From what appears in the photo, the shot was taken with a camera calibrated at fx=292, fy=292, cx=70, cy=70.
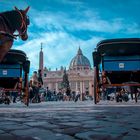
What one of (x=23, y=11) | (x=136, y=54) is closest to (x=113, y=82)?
(x=136, y=54)

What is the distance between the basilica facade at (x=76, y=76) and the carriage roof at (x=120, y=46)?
363 ft

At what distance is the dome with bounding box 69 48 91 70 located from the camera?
132 metres

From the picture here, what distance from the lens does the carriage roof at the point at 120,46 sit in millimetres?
7438

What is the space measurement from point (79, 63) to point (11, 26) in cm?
12738

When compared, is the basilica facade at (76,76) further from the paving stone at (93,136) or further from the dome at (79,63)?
the paving stone at (93,136)

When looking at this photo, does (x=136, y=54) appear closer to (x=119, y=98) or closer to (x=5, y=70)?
(x=5, y=70)

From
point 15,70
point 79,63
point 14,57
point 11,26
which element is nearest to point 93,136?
point 11,26

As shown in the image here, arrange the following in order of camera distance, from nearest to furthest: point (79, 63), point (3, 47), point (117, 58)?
point (3, 47) → point (117, 58) → point (79, 63)

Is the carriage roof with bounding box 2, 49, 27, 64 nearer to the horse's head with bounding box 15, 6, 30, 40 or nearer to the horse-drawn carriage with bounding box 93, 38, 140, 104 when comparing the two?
the horse's head with bounding box 15, 6, 30, 40

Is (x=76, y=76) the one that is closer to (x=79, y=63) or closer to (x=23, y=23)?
(x=79, y=63)

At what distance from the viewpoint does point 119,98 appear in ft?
40.0

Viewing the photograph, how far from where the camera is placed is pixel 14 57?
27.8ft

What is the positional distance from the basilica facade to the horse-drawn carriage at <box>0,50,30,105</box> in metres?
109

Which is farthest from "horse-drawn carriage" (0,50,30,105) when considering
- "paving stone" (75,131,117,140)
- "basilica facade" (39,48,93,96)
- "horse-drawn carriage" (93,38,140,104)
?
"basilica facade" (39,48,93,96)
